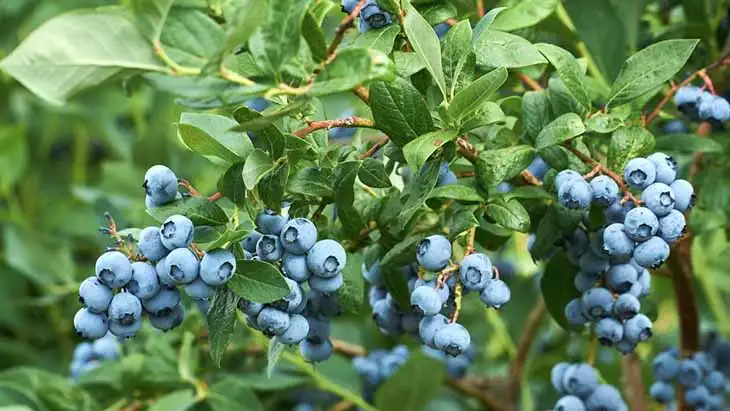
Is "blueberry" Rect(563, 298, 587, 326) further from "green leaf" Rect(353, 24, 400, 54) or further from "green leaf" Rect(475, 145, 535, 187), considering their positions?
"green leaf" Rect(353, 24, 400, 54)

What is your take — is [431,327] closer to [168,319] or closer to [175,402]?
[168,319]

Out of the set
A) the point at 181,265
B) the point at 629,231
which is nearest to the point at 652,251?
the point at 629,231

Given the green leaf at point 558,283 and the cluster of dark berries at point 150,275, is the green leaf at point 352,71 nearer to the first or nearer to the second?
the cluster of dark berries at point 150,275

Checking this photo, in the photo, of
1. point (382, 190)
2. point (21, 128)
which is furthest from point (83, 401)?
point (21, 128)

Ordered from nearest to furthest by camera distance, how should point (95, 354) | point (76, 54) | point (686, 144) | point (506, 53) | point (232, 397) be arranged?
point (76, 54)
point (506, 53)
point (686, 144)
point (232, 397)
point (95, 354)

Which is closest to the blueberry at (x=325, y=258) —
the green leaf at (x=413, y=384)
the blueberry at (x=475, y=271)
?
the blueberry at (x=475, y=271)
